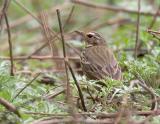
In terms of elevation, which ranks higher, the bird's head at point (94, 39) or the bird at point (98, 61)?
the bird's head at point (94, 39)

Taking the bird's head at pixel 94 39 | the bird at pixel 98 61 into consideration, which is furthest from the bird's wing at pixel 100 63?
the bird's head at pixel 94 39

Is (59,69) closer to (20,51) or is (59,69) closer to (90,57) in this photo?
(90,57)

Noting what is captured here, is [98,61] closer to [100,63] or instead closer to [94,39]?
[100,63]

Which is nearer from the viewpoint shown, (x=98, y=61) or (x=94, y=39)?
(x=98, y=61)

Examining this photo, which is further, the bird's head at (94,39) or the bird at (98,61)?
the bird's head at (94,39)

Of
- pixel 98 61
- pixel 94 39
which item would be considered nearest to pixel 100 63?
pixel 98 61

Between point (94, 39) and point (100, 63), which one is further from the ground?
point (94, 39)

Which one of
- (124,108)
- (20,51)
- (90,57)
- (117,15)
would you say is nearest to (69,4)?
(117,15)

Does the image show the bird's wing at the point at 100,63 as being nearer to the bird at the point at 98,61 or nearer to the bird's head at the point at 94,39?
the bird at the point at 98,61
